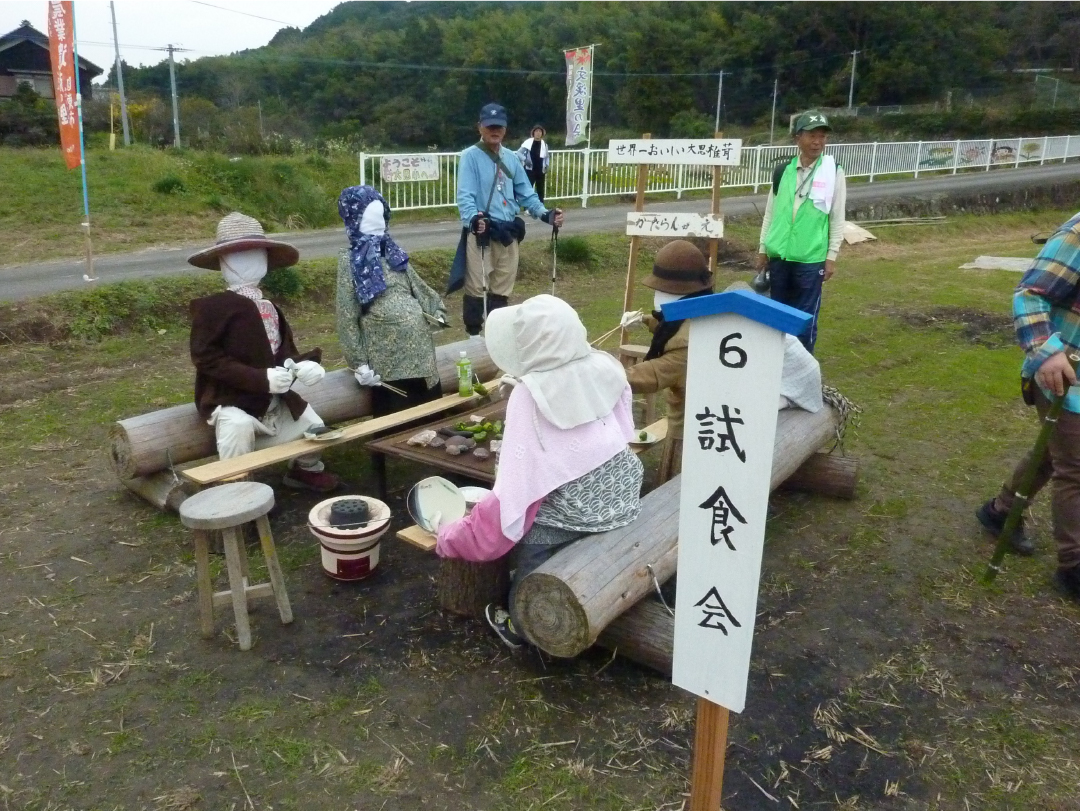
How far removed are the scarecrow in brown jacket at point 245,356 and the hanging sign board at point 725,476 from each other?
284cm

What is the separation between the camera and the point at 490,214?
6.08 metres

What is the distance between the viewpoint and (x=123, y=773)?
2.49 meters

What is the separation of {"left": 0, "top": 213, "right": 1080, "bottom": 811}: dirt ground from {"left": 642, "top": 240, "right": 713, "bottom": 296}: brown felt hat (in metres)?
1.37

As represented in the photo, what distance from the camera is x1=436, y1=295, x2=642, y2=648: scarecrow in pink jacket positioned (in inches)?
105

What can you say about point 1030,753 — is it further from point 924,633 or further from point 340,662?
point 340,662

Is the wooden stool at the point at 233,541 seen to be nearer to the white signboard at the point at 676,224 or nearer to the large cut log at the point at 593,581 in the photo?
the large cut log at the point at 593,581

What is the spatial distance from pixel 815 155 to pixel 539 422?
11.9 ft

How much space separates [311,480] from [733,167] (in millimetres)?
13131

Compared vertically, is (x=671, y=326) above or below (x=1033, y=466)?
above

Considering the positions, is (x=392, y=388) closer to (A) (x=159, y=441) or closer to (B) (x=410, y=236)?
(A) (x=159, y=441)

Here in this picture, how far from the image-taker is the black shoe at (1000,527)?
12.7 feet

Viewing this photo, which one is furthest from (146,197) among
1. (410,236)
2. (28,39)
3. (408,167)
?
(28,39)

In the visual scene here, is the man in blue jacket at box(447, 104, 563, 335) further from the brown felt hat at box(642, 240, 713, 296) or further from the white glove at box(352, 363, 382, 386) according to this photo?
the brown felt hat at box(642, 240, 713, 296)

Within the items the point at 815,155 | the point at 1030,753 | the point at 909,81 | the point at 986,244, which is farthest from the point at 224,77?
the point at 1030,753
